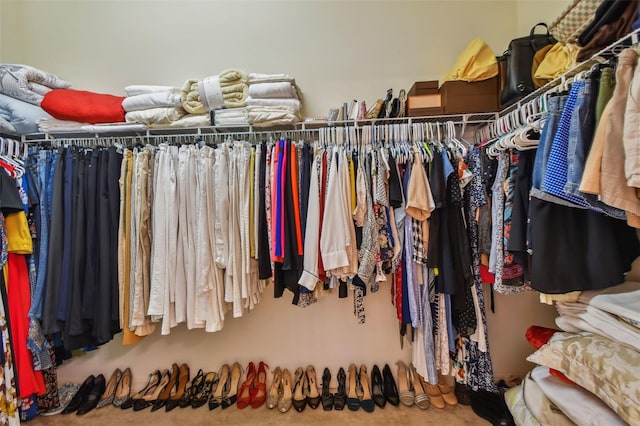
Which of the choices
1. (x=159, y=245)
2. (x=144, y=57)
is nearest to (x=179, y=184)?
(x=159, y=245)

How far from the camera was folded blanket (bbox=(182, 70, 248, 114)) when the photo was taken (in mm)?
1532

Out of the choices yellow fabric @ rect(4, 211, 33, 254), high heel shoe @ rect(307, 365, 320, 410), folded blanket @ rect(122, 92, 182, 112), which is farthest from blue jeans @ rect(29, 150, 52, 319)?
high heel shoe @ rect(307, 365, 320, 410)

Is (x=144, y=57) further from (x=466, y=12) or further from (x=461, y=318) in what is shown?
(x=461, y=318)

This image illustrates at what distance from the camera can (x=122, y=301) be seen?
137 centimetres

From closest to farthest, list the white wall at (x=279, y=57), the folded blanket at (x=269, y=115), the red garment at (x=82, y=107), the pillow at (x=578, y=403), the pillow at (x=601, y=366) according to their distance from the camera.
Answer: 1. the pillow at (x=601, y=366)
2. the pillow at (x=578, y=403)
3. the folded blanket at (x=269, y=115)
4. the red garment at (x=82, y=107)
5. the white wall at (x=279, y=57)

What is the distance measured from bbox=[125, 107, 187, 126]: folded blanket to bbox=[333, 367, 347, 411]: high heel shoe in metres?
1.98

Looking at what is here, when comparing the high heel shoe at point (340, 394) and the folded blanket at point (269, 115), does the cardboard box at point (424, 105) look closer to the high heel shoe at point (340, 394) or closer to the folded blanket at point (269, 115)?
the folded blanket at point (269, 115)

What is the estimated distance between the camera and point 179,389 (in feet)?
5.72

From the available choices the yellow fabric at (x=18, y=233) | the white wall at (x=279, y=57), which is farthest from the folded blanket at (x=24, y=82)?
the yellow fabric at (x=18, y=233)

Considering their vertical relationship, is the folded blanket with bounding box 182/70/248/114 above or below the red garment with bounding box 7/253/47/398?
above

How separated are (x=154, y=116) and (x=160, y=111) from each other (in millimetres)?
46

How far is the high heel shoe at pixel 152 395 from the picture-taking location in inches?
65.1

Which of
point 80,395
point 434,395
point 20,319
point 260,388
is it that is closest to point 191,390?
point 260,388

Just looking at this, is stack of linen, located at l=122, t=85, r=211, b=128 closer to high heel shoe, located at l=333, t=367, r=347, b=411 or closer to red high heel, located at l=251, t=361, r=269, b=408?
red high heel, located at l=251, t=361, r=269, b=408
